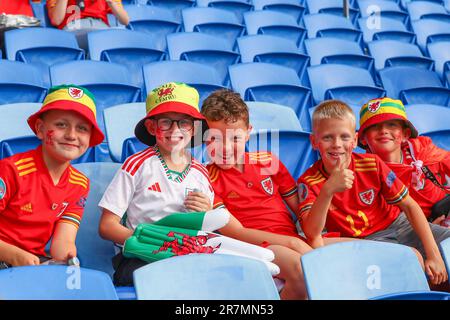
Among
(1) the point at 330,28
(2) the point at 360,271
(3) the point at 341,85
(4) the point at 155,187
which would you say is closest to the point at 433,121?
(3) the point at 341,85

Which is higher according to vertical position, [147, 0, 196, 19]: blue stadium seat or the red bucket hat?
[147, 0, 196, 19]: blue stadium seat

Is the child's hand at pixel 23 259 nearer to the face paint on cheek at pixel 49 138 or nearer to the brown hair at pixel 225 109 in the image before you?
the face paint on cheek at pixel 49 138

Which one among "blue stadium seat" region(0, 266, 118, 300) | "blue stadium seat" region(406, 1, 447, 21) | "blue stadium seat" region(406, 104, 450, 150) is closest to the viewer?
"blue stadium seat" region(0, 266, 118, 300)

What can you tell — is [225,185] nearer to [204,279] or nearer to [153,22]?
[204,279]

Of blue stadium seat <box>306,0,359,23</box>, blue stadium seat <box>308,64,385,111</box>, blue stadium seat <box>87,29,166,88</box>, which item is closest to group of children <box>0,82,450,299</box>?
blue stadium seat <box>308,64,385,111</box>

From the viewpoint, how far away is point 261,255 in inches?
96.9

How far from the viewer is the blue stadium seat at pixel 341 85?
4.60 m

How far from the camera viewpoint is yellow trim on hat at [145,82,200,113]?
9.18 feet

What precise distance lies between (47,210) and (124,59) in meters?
2.27

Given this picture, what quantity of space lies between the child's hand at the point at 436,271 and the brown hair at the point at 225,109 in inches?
38.7

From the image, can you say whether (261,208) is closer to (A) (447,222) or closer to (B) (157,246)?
(B) (157,246)

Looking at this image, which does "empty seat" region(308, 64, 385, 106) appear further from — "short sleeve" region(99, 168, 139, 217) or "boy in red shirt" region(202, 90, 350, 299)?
"short sleeve" region(99, 168, 139, 217)

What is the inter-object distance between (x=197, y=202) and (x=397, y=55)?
3764 mm

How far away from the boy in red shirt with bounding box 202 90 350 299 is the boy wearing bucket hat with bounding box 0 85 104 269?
1.87 ft
